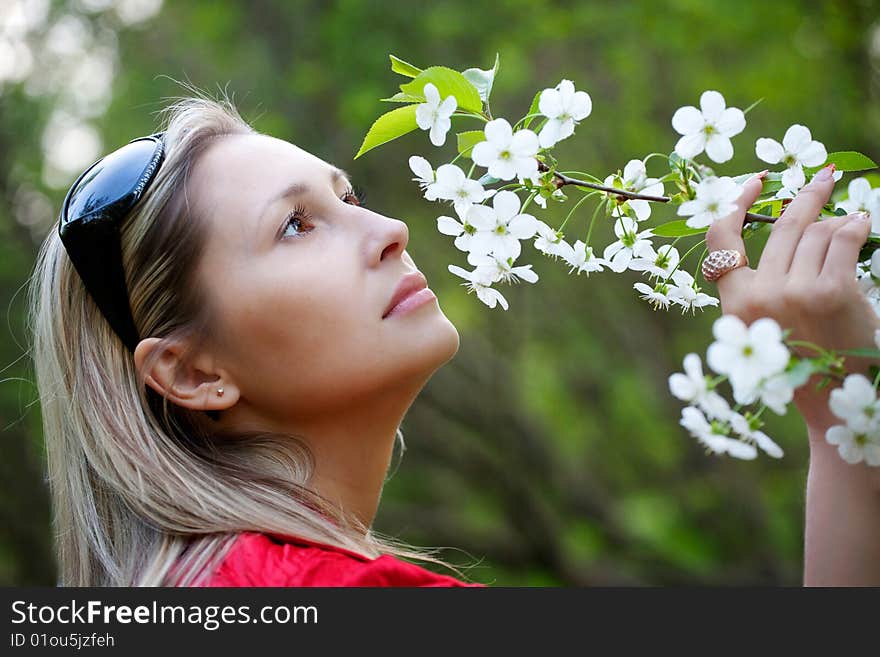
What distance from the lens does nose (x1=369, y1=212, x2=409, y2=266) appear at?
5.72 feet

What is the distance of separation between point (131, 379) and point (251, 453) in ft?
0.94

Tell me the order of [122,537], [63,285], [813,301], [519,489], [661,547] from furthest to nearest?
[661,547], [519,489], [63,285], [122,537], [813,301]

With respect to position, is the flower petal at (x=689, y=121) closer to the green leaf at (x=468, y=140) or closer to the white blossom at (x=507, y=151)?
the white blossom at (x=507, y=151)

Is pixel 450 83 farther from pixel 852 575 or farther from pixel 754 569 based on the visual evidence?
pixel 754 569

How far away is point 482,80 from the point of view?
4.95ft

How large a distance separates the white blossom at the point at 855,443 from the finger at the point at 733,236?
266 millimetres

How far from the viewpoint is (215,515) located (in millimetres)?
1677

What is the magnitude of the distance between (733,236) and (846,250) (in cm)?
15

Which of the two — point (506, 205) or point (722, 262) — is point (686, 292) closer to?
point (722, 262)

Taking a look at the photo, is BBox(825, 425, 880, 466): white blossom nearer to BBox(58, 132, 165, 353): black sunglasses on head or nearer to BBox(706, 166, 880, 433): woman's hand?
BBox(706, 166, 880, 433): woman's hand

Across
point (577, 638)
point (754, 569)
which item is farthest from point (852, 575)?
point (754, 569)

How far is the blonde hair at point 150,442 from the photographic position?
5.63 ft

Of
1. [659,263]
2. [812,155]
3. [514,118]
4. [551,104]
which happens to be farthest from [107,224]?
[514,118]

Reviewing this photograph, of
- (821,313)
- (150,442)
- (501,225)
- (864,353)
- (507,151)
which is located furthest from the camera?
(150,442)
